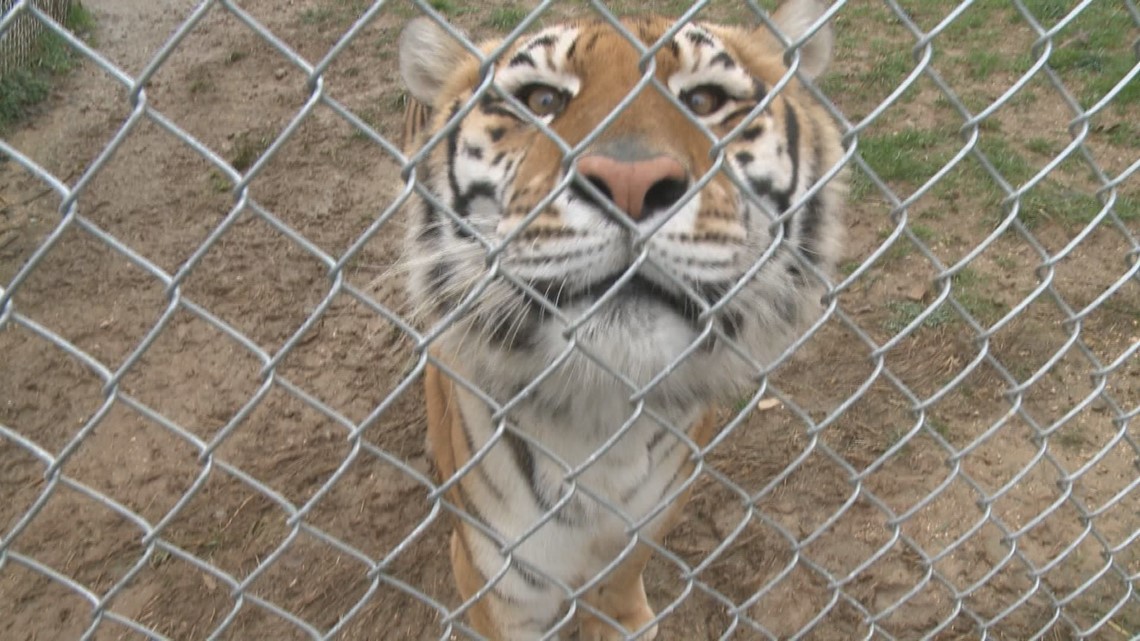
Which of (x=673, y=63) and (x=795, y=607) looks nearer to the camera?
(x=673, y=63)

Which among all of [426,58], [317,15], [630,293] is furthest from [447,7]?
[630,293]

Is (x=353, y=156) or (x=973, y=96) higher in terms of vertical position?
(x=353, y=156)

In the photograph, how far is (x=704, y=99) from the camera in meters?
1.55

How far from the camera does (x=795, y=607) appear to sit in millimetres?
2174

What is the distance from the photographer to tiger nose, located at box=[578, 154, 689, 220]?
109 centimetres

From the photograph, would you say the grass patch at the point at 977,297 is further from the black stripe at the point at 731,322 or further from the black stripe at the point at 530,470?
the black stripe at the point at 530,470

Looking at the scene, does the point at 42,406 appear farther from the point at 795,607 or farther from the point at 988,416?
the point at 988,416

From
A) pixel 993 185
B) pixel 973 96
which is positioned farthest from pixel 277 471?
pixel 973 96

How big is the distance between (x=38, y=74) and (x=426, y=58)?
10.9ft

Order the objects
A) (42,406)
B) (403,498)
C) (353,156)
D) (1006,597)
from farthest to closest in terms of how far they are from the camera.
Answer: (353,156) < (42,406) < (403,498) < (1006,597)

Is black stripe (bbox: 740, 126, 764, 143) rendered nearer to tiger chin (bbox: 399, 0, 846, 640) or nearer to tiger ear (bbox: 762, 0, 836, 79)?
tiger chin (bbox: 399, 0, 846, 640)

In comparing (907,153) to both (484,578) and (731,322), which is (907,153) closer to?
(731,322)

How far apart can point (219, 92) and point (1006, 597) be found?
3.90 m

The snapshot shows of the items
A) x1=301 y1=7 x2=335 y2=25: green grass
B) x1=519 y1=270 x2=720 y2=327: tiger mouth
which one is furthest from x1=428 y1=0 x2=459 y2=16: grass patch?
x1=519 y1=270 x2=720 y2=327: tiger mouth
